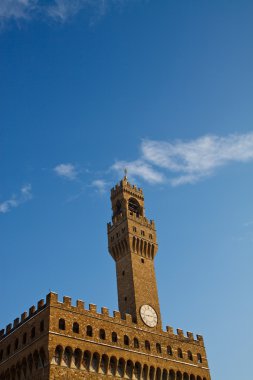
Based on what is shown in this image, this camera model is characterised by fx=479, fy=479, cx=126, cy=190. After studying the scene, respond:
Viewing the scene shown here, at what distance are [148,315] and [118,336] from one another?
19.4 ft

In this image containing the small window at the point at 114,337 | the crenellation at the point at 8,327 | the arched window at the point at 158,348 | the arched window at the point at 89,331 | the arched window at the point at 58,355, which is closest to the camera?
the arched window at the point at 58,355

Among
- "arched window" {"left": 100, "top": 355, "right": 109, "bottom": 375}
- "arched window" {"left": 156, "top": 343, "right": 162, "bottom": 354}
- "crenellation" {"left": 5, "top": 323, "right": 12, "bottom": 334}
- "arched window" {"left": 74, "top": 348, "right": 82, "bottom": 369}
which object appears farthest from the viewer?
"arched window" {"left": 156, "top": 343, "right": 162, "bottom": 354}

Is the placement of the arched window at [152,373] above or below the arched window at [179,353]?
below

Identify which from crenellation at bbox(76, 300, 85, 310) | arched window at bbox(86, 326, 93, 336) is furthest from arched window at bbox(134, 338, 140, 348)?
crenellation at bbox(76, 300, 85, 310)

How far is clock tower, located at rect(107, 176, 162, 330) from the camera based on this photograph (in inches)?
2041

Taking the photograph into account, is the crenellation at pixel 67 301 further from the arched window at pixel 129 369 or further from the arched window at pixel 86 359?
the arched window at pixel 129 369

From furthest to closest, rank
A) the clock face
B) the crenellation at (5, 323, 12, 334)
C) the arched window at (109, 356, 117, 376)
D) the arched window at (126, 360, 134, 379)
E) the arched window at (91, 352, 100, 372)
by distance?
the clock face, the crenellation at (5, 323, 12, 334), the arched window at (126, 360, 134, 379), the arched window at (109, 356, 117, 376), the arched window at (91, 352, 100, 372)

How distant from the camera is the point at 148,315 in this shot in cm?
5147

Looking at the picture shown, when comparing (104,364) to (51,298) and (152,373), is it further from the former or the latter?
(51,298)

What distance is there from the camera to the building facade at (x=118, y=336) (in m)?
41.8

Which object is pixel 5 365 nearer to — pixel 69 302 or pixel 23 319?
pixel 23 319

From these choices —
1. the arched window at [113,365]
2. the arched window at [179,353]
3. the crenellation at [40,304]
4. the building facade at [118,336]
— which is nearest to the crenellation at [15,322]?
the building facade at [118,336]

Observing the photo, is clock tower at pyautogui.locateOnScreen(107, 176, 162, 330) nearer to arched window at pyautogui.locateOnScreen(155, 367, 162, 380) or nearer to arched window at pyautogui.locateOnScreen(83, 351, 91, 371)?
arched window at pyautogui.locateOnScreen(155, 367, 162, 380)

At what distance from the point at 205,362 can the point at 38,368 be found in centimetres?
2112
